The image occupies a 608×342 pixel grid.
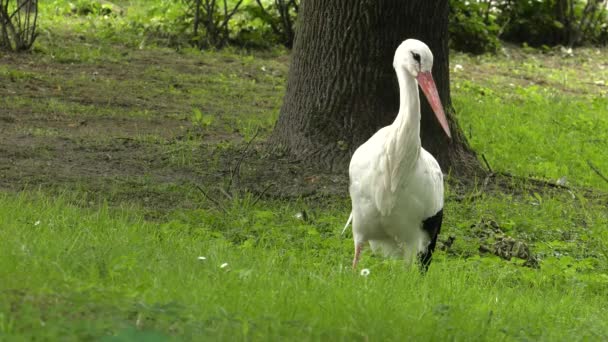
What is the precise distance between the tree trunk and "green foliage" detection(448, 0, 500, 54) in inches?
321

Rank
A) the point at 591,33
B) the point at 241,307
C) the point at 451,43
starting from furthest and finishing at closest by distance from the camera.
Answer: the point at 591,33
the point at 451,43
the point at 241,307

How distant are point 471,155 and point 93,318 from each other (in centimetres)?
564

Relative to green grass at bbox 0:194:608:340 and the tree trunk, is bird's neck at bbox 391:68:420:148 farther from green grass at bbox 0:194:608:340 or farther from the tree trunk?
the tree trunk

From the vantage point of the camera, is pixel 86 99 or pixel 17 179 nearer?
pixel 17 179

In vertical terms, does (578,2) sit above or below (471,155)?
above

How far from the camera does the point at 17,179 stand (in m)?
7.20

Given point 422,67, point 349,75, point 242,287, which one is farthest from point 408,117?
point 349,75

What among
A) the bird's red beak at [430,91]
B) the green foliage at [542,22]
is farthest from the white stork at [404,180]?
the green foliage at [542,22]

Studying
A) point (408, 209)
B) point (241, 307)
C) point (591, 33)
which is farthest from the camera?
point (591, 33)

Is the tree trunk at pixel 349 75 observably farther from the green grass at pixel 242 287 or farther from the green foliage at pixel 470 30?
the green foliage at pixel 470 30

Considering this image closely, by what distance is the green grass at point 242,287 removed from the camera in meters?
3.49

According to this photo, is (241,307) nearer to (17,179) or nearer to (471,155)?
(17,179)

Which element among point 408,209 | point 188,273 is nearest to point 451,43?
point 408,209

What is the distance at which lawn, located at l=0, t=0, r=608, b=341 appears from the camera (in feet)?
12.7
